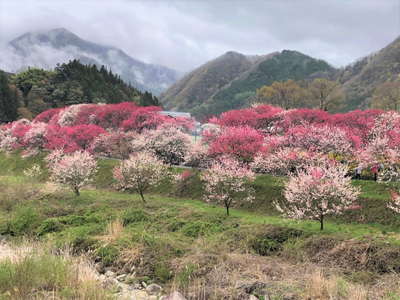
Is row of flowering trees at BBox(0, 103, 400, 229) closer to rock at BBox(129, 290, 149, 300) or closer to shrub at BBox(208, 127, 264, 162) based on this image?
shrub at BBox(208, 127, 264, 162)

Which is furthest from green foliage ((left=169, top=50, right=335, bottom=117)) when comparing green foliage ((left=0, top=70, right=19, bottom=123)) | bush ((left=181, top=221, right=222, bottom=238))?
bush ((left=181, top=221, right=222, bottom=238))

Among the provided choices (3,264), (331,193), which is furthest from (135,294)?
(331,193)

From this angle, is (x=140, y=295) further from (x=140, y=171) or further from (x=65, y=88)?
(x=65, y=88)

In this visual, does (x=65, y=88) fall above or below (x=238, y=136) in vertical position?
above

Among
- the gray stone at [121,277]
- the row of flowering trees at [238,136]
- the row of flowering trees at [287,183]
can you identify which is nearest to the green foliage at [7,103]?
the row of flowering trees at [238,136]

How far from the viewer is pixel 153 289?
9.76 metres

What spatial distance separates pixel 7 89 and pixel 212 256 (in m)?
70.2

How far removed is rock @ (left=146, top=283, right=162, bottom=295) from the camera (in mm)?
9653

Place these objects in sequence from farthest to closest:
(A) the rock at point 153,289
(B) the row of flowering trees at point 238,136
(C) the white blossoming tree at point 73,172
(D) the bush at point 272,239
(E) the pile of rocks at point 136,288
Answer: (C) the white blossoming tree at point 73,172, (B) the row of flowering trees at point 238,136, (D) the bush at point 272,239, (A) the rock at point 153,289, (E) the pile of rocks at point 136,288

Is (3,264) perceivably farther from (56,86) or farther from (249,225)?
(56,86)

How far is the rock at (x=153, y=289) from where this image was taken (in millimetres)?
9653

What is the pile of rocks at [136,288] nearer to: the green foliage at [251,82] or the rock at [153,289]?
the rock at [153,289]

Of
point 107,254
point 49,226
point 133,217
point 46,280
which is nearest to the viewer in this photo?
point 46,280

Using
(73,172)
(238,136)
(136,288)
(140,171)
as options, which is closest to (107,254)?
(136,288)
